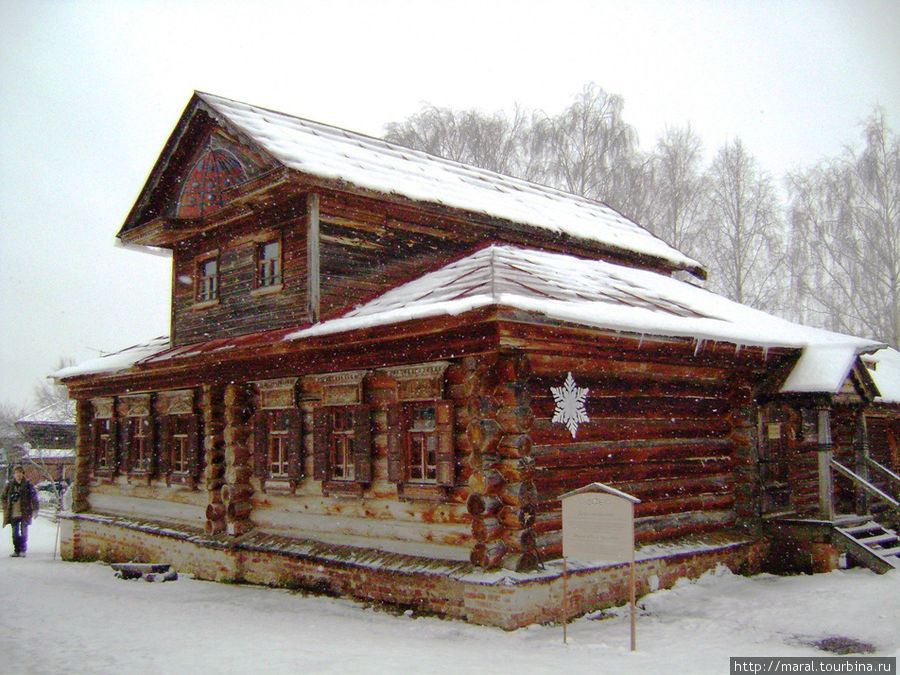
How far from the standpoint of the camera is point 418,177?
516 inches

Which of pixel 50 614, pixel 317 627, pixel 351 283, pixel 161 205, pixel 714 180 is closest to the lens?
pixel 317 627

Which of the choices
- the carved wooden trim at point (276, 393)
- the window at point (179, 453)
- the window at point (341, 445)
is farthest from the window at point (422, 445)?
the window at point (179, 453)

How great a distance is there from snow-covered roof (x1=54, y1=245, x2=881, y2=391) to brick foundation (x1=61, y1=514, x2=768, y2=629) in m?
2.74

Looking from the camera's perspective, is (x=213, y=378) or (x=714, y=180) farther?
(x=714, y=180)

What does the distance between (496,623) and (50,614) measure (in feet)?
18.9

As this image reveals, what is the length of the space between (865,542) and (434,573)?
6.42 m

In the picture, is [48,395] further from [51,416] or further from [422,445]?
[422,445]

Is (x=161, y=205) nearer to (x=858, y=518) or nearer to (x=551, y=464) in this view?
(x=551, y=464)

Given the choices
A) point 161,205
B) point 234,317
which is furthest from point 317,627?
point 161,205

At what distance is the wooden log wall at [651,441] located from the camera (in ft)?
29.0

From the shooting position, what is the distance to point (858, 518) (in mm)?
11508

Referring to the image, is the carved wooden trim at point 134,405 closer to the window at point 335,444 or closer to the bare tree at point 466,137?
the window at point 335,444

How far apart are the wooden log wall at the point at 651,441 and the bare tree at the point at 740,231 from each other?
16.9m

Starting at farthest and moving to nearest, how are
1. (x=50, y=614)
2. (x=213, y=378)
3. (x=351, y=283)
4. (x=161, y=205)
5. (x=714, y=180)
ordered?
(x=714, y=180)
(x=161, y=205)
(x=213, y=378)
(x=351, y=283)
(x=50, y=614)
